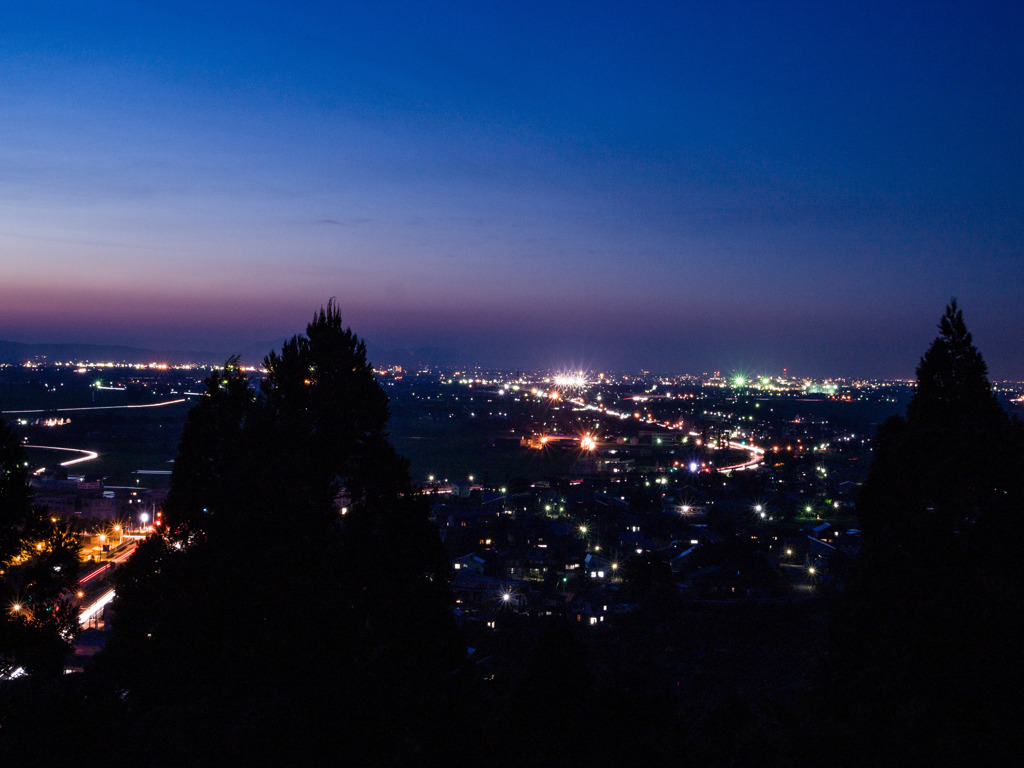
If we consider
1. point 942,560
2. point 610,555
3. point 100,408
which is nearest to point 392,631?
point 942,560

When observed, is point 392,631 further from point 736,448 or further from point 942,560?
point 736,448

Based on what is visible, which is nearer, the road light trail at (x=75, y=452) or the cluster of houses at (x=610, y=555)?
the cluster of houses at (x=610, y=555)

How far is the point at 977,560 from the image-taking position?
13.0 ft

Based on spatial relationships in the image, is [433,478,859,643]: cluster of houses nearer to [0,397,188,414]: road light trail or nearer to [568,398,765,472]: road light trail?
[568,398,765,472]: road light trail

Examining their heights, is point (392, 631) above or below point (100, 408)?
above

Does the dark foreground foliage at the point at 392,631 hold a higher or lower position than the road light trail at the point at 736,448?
higher

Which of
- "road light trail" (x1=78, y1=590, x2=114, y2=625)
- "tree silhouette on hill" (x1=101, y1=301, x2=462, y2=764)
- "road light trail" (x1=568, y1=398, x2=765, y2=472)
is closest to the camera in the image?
"tree silhouette on hill" (x1=101, y1=301, x2=462, y2=764)

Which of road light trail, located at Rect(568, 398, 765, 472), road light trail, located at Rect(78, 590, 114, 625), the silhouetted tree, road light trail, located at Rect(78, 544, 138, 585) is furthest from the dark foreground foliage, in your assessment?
road light trail, located at Rect(568, 398, 765, 472)

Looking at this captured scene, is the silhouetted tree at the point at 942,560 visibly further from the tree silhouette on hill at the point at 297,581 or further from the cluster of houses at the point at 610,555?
the cluster of houses at the point at 610,555

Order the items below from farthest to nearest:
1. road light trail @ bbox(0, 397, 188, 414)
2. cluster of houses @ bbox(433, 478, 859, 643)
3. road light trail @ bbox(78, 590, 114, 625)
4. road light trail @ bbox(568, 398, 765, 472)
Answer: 1. road light trail @ bbox(0, 397, 188, 414)
2. road light trail @ bbox(568, 398, 765, 472)
3. cluster of houses @ bbox(433, 478, 859, 643)
4. road light trail @ bbox(78, 590, 114, 625)

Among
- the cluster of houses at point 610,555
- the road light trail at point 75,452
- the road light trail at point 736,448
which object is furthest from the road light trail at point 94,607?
the road light trail at point 736,448

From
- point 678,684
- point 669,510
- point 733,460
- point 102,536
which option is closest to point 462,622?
point 678,684

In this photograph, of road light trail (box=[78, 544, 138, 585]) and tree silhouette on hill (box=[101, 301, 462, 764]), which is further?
road light trail (box=[78, 544, 138, 585])

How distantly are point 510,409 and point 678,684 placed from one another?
146ft
